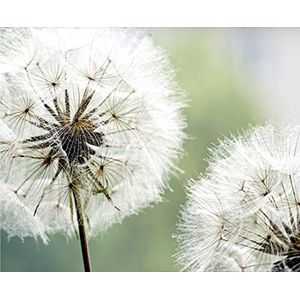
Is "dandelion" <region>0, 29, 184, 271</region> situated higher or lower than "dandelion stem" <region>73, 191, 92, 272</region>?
higher

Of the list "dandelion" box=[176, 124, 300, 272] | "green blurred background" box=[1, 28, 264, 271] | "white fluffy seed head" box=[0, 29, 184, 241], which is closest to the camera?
"dandelion" box=[176, 124, 300, 272]

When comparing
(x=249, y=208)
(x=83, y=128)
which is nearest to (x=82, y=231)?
(x=83, y=128)

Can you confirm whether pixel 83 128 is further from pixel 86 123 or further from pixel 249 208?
pixel 249 208

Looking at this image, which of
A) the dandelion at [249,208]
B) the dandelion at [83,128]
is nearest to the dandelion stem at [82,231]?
the dandelion at [83,128]

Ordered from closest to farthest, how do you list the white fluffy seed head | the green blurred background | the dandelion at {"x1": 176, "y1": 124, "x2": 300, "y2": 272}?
the dandelion at {"x1": 176, "y1": 124, "x2": 300, "y2": 272}
the white fluffy seed head
the green blurred background

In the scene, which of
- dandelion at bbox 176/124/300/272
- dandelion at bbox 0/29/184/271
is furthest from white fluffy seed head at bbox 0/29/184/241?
dandelion at bbox 176/124/300/272

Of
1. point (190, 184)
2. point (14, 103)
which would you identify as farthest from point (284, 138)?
point (14, 103)

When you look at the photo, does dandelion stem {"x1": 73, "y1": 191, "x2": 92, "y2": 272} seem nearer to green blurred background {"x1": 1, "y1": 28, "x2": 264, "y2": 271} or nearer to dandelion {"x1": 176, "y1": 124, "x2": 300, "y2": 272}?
green blurred background {"x1": 1, "y1": 28, "x2": 264, "y2": 271}

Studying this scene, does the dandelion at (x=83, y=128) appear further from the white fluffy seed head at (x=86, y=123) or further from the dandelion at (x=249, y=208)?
the dandelion at (x=249, y=208)
